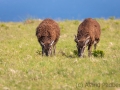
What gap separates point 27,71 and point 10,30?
1517cm

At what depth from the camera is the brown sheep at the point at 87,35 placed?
52.1 ft

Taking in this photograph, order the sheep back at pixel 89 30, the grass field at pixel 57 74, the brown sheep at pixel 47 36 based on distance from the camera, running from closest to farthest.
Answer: the grass field at pixel 57 74 → the brown sheep at pixel 47 36 → the sheep back at pixel 89 30

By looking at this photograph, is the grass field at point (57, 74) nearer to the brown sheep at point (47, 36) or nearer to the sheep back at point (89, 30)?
the brown sheep at point (47, 36)

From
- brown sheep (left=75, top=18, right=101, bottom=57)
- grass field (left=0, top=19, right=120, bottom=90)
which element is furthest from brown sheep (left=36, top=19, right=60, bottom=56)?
brown sheep (left=75, top=18, right=101, bottom=57)

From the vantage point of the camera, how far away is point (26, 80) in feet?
33.8

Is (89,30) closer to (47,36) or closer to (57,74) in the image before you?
(47,36)

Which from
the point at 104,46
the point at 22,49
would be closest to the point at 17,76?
the point at 22,49

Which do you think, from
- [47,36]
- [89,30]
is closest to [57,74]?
[47,36]

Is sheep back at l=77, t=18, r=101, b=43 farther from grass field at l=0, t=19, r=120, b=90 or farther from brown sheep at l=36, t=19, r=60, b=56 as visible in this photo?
grass field at l=0, t=19, r=120, b=90

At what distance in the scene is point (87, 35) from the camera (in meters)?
16.5

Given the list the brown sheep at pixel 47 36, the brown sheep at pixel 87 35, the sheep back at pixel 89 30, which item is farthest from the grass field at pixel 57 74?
the sheep back at pixel 89 30

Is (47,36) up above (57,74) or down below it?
above

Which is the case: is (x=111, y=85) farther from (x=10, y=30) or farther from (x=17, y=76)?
(x=10, y=30)

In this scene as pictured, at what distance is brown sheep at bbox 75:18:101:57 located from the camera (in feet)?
52.1
